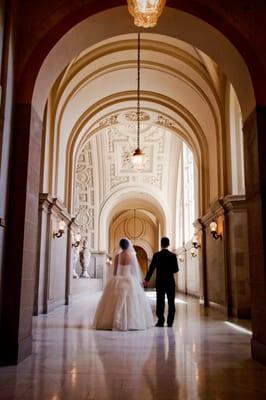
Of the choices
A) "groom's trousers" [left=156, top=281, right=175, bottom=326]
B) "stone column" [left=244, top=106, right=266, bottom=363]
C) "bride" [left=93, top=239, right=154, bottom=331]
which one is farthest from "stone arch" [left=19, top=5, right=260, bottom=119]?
"groom's trousers" [left=156, top=281, right=175, bottom=326]

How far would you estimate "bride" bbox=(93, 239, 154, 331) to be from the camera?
7012 mm

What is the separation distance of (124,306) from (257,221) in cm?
334

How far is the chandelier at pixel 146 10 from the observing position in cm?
383

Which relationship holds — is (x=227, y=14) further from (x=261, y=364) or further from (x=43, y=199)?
(x=43, y=199)

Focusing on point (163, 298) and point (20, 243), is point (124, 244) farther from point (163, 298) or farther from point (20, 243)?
point (20, 243)

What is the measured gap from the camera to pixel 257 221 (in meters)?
4.57

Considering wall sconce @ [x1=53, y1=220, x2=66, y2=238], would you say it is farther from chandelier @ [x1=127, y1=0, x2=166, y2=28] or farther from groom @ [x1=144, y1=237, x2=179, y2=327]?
chandelier @ [x1=127, y1=0, x2=166, y2=28]

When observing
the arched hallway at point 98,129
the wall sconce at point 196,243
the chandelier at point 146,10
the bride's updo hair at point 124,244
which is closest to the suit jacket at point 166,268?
the bride's updo hair at point 124,244

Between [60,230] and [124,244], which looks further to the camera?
[60,230]

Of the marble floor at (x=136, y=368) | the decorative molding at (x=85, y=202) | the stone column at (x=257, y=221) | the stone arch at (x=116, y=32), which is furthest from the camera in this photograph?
the decorative molding at (x=85, y=202)

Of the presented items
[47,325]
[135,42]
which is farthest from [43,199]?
[135,42]

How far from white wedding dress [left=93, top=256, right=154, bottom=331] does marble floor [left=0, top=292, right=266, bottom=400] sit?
46 cm

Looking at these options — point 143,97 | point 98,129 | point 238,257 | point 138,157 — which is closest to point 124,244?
point 238,257

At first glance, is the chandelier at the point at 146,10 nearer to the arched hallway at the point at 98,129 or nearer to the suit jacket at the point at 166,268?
the arched hallway at the point at 98,129
